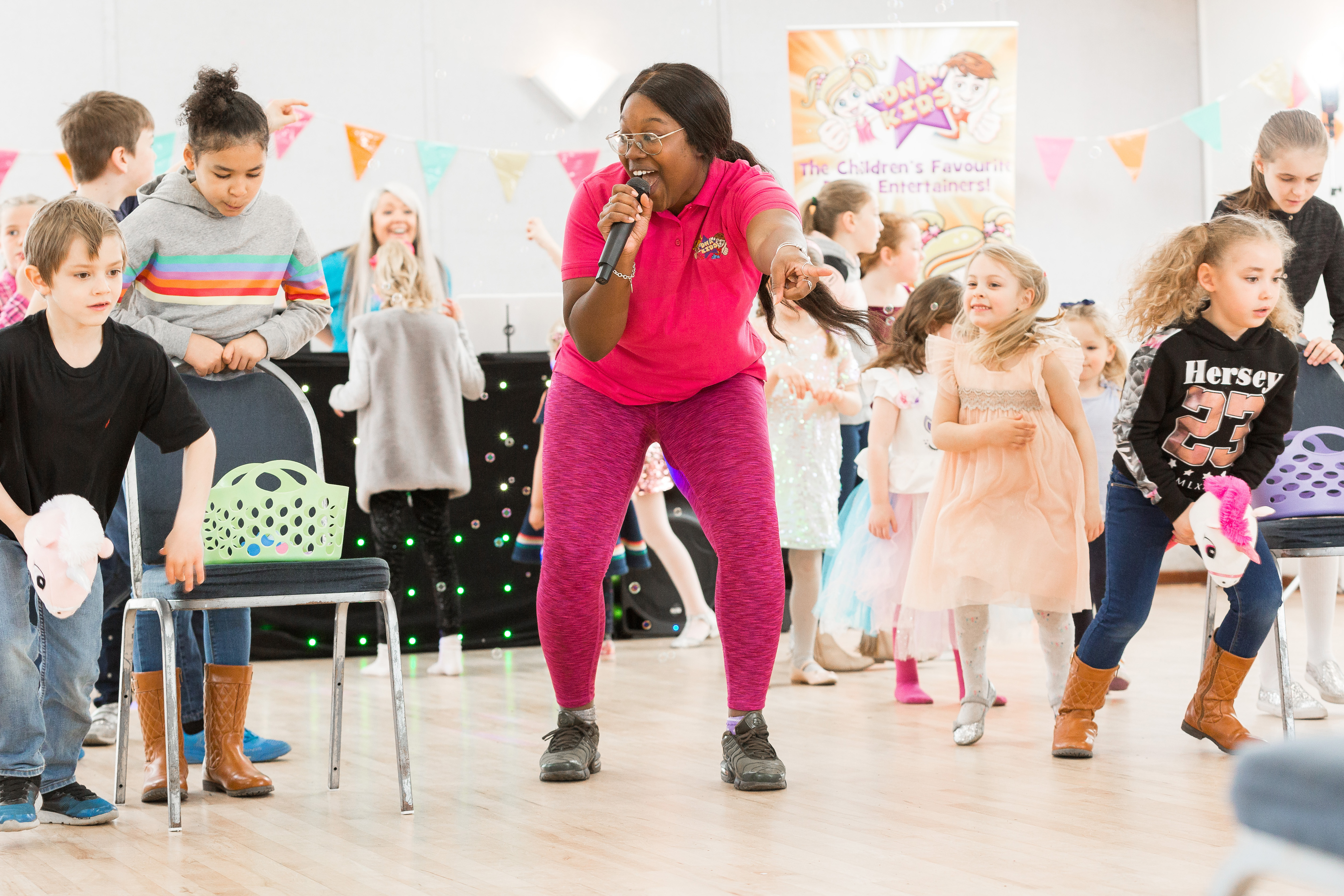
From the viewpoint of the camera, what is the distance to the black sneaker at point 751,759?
2.30m

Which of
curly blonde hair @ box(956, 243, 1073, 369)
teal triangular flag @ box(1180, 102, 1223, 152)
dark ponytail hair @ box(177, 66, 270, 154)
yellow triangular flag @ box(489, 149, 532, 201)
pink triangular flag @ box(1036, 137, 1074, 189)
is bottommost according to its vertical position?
curly blonde hair @ box(956, 243, 1073, 369)

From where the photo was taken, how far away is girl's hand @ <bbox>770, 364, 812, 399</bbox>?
12.0ft

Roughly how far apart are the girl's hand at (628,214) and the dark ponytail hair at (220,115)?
719 mm

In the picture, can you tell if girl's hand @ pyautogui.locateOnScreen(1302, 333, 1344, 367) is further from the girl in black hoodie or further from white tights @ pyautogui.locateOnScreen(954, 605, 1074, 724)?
white tights @ pyautogui.locateOnScreen(954, 605, 1074, 724)

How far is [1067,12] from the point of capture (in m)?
6.82

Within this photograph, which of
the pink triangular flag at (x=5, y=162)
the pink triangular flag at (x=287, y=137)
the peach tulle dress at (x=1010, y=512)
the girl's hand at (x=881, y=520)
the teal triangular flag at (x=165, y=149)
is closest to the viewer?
the peach tulle dress at (x=1010, y=512)

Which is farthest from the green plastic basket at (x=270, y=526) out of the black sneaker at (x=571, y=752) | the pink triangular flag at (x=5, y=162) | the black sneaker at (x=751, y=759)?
the pink triangular flag at (x=5, y=162)

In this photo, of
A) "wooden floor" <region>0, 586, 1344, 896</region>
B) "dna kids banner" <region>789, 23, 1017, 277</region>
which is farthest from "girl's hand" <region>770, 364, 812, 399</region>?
"dna kids banner" <region>789, 23, 1017, 277</region>

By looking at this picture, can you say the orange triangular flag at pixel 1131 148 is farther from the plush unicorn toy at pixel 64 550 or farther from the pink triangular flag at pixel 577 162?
the plush unicorn toy at pixel 64 550

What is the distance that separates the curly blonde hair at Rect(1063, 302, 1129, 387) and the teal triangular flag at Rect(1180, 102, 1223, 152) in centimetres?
318

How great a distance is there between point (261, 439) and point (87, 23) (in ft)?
13.5

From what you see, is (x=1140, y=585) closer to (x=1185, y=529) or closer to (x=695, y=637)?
(x=1185, y=529)

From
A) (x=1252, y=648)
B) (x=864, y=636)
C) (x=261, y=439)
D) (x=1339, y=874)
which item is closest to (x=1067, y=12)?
(x=864, y=636)

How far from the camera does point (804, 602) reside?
368 centimetres
